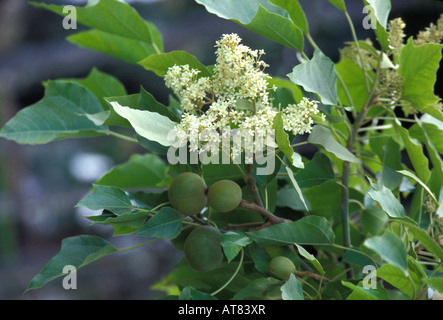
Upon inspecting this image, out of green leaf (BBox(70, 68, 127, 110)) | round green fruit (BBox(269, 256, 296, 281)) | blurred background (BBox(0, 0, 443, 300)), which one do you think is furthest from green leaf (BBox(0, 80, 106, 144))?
blurred background (BBox(0, 0, 443, 300))

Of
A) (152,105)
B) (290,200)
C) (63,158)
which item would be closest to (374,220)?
(290,200)

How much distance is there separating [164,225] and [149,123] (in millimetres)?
56

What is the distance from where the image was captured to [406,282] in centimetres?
22

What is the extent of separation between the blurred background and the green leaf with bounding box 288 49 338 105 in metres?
1.48

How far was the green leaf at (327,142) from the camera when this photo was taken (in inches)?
9.3

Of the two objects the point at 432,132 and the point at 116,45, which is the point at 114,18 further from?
the point at 432,132

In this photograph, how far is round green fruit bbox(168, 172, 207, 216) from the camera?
0.23 metres

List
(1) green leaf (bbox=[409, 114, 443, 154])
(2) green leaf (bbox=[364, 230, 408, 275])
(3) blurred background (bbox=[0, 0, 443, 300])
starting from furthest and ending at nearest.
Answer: (3) blurred background (bbox=[0, 0, 443, 300]) → (1) green leaf (bbox=[409, 114, 443, 154]) → (2) green leaf (bbox=[364, 230, 408, 275])

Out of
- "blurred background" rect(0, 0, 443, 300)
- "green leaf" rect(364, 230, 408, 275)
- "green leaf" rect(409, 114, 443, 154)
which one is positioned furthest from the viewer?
"blurred background" rect(0, 0, 443, 300)

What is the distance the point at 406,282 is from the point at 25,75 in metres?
2.08

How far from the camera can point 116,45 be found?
0.34 meters

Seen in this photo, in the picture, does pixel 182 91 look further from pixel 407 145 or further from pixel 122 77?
pixel 122 77

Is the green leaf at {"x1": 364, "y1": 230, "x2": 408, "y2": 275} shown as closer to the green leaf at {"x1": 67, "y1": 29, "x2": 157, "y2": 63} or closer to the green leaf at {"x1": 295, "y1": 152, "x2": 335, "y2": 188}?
the green leaf at {"x1": 295, "y1": 152, "x2": 335, "y2": 188}

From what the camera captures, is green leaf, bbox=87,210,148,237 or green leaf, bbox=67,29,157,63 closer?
green leaf, bbox=87,210,148,237
